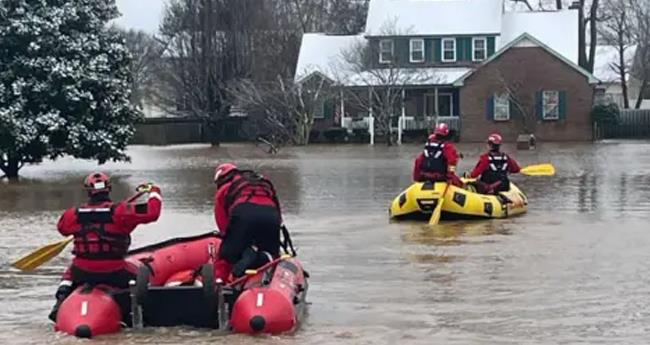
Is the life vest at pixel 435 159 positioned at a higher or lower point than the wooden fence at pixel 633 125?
higher

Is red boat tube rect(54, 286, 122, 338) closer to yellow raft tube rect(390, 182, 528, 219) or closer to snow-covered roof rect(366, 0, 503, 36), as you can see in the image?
yellow raft tube rect(390, 182, 528, 219)

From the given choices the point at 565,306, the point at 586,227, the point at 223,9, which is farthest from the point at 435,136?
the point at 223,9

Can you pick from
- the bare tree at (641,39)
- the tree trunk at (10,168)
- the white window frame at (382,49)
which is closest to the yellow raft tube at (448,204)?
the tree trunk at (10,168)

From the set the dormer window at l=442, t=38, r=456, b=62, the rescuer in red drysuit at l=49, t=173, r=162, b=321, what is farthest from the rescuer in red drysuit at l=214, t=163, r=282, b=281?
the dormer window at l=442, t=38, r=456, b=62

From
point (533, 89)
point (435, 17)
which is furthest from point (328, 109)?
point (533, 89)

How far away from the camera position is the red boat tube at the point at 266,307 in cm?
1014

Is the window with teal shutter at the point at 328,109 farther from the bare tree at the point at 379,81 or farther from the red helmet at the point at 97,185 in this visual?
the red helmet at the point at 97,185

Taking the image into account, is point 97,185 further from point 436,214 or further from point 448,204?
point 448,204

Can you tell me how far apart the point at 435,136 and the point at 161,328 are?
1020cm

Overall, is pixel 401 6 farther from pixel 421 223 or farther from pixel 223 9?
pixel 421 223

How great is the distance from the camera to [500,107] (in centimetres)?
5900

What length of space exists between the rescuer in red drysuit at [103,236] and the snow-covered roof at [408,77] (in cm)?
4808

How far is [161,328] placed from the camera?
10602 mm

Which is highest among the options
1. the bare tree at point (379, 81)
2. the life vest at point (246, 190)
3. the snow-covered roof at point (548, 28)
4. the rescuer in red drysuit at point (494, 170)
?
the snow-covered roof at point (548, 28)
